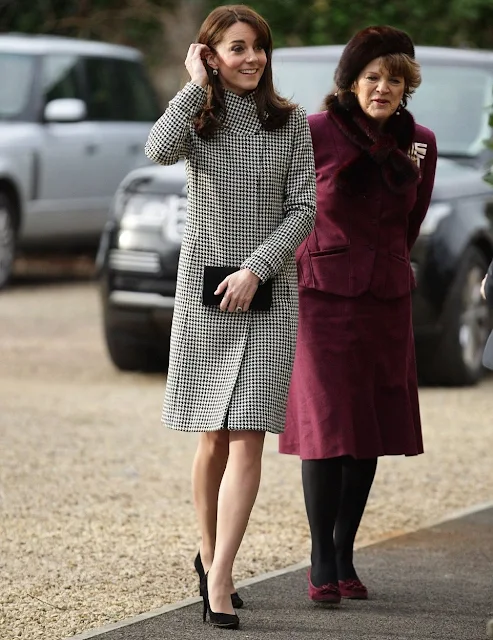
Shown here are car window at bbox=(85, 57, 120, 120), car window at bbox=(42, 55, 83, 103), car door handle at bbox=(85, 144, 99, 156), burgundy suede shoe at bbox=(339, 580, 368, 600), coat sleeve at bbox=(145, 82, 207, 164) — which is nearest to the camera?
coat sleeve at bbox=(145, 82, 207, 164)

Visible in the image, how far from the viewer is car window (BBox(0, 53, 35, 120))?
13.6 metres

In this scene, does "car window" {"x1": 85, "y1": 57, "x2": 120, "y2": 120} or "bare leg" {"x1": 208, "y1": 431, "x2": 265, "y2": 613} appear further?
"car window" {"x1": 85, "y1": 57, "x2": 120, "y2": 120}

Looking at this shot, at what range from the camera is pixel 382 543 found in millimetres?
5871

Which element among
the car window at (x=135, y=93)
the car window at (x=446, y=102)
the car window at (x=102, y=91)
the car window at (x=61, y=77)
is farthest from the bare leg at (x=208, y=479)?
the car window at (x=135, y=93)

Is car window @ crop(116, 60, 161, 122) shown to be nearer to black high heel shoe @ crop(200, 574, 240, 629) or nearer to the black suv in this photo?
the black suv

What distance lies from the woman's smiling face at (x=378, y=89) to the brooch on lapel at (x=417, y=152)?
154mm

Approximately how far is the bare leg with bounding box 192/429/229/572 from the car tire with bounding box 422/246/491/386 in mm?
4459

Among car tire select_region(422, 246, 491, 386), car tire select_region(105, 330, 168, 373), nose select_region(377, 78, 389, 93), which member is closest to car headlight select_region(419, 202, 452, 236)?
car tire select_region(422, 246, 491, 386)

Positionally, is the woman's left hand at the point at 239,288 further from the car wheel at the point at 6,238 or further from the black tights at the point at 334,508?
the car wheel at the point at 6,238

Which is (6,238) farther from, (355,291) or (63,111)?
(355,291)

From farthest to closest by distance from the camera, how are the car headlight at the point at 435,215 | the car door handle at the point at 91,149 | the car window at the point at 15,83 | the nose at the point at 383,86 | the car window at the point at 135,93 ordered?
the car window at the point at 135,93
the car door handle at the point at 91,149
the car window at the point at 15,83
the car headlight at the point at 435,215
the nose at the point at 383,86

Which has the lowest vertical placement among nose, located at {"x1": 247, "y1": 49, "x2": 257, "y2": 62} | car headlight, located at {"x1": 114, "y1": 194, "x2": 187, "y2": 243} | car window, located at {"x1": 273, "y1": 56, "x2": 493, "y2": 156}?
car headlight, located at {"x1": 114, "y1": 194, "x2": 187, "y2": 243}

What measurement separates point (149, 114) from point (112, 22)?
156 inches

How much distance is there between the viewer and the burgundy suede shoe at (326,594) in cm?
490
